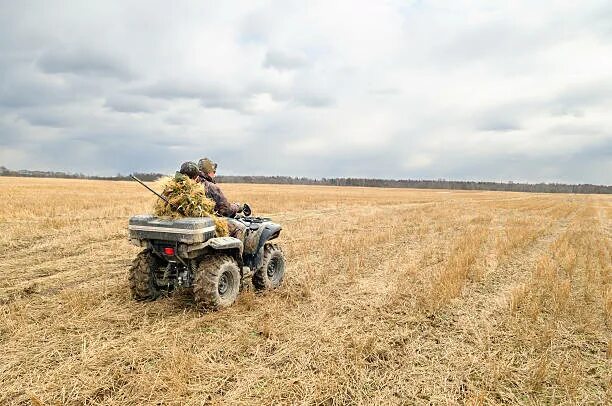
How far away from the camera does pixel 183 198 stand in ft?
16.9

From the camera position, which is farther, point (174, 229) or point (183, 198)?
point (183, 198)

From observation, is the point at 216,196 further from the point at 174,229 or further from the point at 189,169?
the point at 174,229

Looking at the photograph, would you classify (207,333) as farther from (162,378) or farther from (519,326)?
(519,326)

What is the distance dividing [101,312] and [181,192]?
1.89m

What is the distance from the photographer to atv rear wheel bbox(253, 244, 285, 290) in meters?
6.21

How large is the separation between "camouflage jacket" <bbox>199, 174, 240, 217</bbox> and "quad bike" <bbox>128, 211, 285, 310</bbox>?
0.89 ft

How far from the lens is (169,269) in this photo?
5.45 meters

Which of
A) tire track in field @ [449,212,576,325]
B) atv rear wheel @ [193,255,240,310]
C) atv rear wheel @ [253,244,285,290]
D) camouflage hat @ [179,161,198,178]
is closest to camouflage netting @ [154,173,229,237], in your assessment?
camouflage hat @ [179,161,198,178]

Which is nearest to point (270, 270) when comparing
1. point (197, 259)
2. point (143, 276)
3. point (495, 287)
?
point (197, 259)

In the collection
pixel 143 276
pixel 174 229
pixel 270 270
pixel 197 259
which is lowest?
pixel 270 270

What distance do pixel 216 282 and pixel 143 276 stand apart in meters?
1.20

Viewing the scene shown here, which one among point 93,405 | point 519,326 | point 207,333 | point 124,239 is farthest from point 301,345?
point 124,239

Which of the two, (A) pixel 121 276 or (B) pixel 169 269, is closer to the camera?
(B) pixel 169 269

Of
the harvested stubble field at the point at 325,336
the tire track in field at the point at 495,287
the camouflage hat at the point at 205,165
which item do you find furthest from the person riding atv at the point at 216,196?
the tire track in field at the point at 495,287
